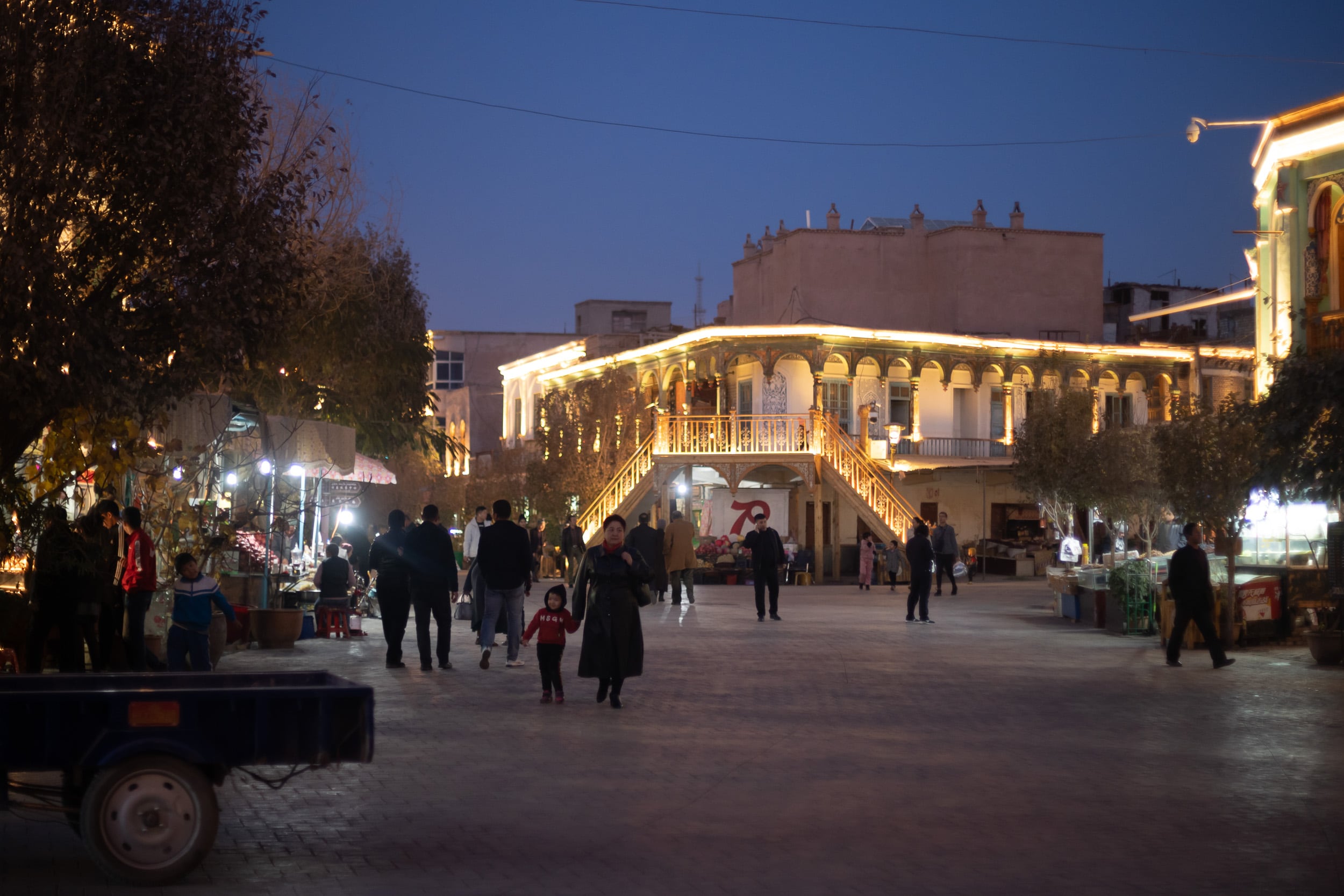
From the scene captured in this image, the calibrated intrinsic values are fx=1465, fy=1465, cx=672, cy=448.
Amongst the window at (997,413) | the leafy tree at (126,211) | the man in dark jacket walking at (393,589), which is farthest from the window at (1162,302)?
the leafy tree at (126,211)

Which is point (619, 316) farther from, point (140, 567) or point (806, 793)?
point (806, 793)

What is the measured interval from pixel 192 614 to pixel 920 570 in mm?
12652

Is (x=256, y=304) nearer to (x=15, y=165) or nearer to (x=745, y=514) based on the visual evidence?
(x=15, y=165)

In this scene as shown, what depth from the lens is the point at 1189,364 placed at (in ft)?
143

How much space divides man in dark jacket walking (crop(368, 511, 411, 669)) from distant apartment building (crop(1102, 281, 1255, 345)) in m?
39.4

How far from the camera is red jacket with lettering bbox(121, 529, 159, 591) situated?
12.8 meters

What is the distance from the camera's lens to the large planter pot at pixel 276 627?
17078 millimetres

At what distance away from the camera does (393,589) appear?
14797mm

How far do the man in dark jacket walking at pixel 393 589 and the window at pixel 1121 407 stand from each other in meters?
32.1

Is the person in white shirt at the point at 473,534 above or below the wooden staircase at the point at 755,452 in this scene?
below

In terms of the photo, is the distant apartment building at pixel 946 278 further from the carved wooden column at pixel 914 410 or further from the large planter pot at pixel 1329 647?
the large planter pot at pixel 1329 647

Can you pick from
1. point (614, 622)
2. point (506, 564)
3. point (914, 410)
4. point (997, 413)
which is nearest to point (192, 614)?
point (506, 564)

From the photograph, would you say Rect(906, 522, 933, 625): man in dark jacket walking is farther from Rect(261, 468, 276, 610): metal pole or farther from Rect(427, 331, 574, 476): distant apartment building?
Rect(427, 331, 574, 476): distant apartment building

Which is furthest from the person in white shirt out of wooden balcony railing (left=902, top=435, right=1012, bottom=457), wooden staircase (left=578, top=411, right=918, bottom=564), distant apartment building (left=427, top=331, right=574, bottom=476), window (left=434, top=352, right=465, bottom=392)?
window (left=434, top=352, right=465, bottom=392)
